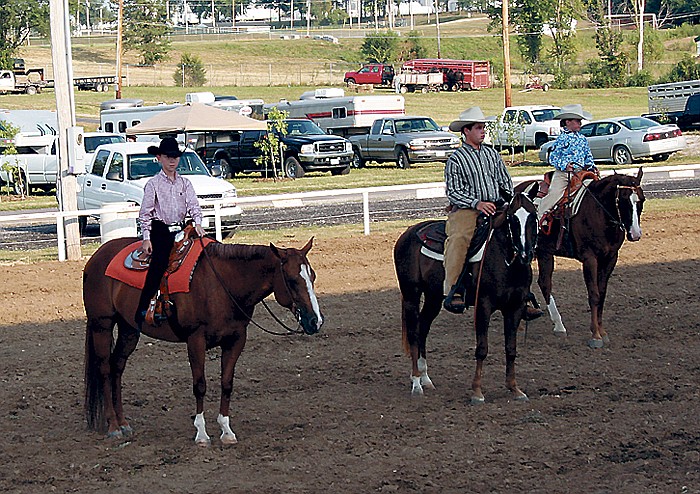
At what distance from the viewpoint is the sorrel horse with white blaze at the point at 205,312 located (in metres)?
7.90

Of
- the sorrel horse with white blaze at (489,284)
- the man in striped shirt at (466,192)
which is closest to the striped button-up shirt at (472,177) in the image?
the man in striped shirt at (466,192)

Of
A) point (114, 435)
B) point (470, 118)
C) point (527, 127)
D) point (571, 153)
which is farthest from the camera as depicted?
point (527, 127)

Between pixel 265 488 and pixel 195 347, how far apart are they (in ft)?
4.89

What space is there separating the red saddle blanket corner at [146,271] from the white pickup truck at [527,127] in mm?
30821

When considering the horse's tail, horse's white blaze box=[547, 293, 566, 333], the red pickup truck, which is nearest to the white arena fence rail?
horse's white blaze box=[547, 293, 566, 333]

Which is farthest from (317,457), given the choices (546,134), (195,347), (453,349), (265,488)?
(546,134)

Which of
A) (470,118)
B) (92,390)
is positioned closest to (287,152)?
(470,118)

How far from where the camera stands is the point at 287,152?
35.6 m

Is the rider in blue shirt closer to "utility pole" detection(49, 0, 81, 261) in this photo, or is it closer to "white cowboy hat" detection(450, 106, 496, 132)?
"white cowboy hat" detection(450, 106, 496, 132)

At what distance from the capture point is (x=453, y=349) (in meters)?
11.5

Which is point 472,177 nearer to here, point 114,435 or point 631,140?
point 114,435

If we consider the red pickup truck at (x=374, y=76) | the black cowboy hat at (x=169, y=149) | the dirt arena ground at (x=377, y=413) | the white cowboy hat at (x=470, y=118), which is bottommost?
the dirt arena ground at (x=377, y=413)

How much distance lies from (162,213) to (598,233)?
551 cm

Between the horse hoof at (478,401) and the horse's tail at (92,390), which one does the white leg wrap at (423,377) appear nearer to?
the horse hoof at (478,401)
